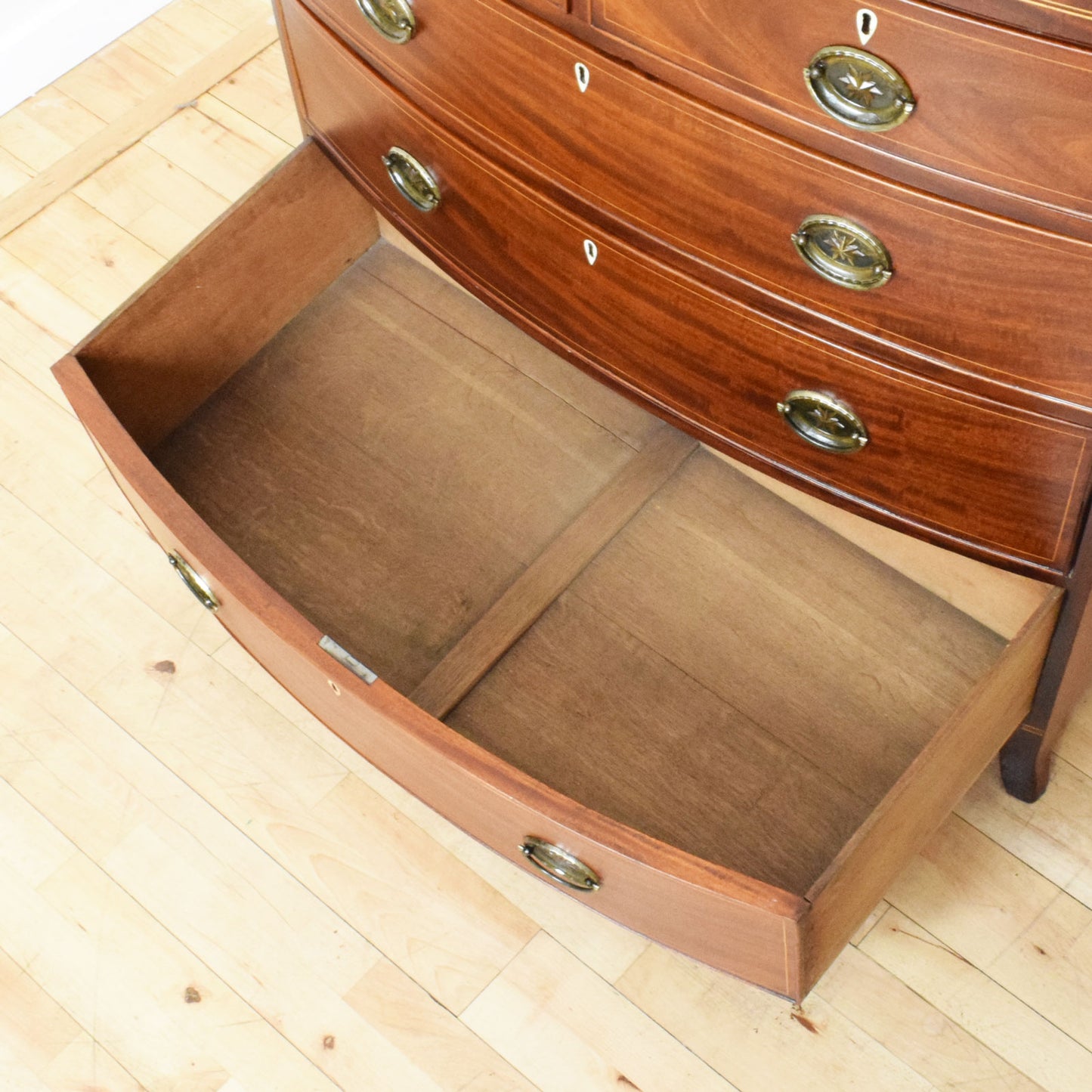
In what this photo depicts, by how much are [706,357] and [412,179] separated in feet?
1.01

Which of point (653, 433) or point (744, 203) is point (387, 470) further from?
point (744, 203)

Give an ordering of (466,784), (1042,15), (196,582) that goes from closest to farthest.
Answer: (1042,15) → (466,784) → (196,582)

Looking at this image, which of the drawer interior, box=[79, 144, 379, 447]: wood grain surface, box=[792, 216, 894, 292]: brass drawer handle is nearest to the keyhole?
box=[792, 216, 894, 292]: brass drawer handle

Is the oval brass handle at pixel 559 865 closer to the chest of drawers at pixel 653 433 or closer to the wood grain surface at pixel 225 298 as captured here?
the chest of drawers at pixel 653 433

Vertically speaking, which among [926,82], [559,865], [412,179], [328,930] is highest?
[926,82]

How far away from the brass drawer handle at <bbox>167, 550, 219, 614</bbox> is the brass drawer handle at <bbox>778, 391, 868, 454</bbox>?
0.44 meters

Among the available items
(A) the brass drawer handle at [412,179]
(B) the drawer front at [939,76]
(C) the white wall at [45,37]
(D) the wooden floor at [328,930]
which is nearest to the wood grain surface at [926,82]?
(B) the drawer front at [939,76]

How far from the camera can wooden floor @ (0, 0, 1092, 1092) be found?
1118mm

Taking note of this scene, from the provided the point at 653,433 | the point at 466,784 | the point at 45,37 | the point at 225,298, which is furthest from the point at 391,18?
the point at 45,37

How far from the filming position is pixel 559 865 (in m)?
0.97

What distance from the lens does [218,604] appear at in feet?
3.56

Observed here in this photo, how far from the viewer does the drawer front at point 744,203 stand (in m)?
0.78

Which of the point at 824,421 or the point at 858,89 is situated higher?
the point at 858,89

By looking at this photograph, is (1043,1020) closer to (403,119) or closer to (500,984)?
(500,984)
